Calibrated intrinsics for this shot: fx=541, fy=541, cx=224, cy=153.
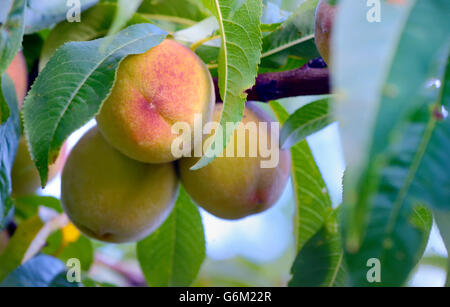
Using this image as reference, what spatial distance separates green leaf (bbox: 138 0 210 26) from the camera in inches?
51.4

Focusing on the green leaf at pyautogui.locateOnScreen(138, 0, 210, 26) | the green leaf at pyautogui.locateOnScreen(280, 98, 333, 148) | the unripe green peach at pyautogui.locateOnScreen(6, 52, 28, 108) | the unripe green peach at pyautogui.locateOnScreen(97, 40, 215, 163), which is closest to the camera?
the unripe green peach at pyautogui.locateOnScreen(97, 40, 215, 163)

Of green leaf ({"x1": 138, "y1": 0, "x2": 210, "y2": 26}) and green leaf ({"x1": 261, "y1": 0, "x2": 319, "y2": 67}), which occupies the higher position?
green leaf ({"x1": 138, "y1": 0, "x2": 210, "y2": 26})

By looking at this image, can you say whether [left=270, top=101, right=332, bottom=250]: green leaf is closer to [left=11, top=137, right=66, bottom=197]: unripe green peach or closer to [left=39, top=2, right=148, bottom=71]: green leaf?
[left=39, top=2, right=148, bottom=71]: green leaf

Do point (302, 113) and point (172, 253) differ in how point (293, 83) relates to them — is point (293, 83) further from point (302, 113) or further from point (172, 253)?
point (172, 253)

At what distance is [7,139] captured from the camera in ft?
3.31

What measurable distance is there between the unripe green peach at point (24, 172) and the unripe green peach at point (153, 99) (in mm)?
455

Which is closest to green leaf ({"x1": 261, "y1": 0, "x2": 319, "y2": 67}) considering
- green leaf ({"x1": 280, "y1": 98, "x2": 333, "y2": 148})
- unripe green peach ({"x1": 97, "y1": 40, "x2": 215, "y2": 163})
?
green leaf ({"x1": 280, "y1": 98, "x2": 333, "y2": 148})

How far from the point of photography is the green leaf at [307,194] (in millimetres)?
1382

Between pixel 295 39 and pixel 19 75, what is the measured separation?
2.01 feet

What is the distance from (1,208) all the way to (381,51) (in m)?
0.81

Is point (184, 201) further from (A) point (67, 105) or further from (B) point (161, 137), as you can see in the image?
(A) point (67, 105)

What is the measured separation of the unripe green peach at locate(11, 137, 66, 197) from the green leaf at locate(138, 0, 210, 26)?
43 centimetres

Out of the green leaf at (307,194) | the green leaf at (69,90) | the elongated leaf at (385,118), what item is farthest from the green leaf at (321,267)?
the elongated leaf at (385,118)

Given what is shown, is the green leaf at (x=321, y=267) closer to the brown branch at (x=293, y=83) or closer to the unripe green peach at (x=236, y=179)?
the unripe green peach at (x=236, y=179)
